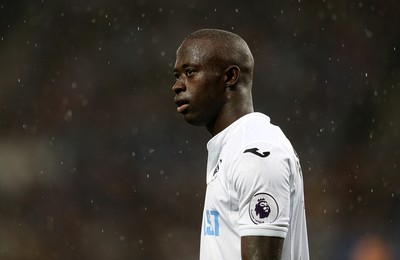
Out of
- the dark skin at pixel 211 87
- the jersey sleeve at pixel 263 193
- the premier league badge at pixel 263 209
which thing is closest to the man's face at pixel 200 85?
the dark skin at pixel 211 87

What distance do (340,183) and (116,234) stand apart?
2.79 m

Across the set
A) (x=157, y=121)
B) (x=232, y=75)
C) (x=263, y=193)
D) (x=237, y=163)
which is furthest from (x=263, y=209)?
(x=157, y=121)

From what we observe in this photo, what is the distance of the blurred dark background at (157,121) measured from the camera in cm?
905

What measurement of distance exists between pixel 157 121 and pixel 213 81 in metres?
6.66

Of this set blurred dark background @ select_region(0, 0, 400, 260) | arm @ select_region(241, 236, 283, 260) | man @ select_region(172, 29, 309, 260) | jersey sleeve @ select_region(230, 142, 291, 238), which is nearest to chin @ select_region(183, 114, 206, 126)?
man @ select_region(172, 29, 309, 260)

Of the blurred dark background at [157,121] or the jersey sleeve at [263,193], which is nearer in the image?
the jersey sleeve at [263,193]

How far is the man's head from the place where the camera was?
8.57 ft

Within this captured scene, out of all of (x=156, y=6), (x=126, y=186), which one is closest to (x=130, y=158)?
(x=126, y=186)

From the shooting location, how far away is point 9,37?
9.47 meters

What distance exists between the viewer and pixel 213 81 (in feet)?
8.57

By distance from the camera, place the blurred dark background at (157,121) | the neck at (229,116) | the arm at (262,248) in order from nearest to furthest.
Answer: the arm at (262,248), the neck at (229,116), the blurred dark background at (157,121)

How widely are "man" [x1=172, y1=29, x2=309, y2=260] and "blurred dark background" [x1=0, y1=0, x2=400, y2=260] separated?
630 centimetres

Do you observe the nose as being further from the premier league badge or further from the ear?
the premier league badge

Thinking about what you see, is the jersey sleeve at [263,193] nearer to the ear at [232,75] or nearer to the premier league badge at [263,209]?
the premier league badge at [263,209]
